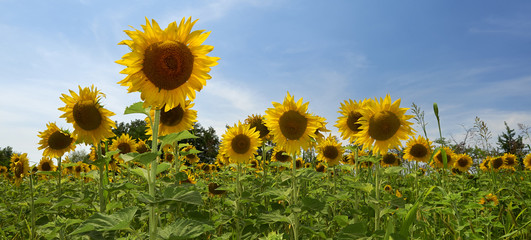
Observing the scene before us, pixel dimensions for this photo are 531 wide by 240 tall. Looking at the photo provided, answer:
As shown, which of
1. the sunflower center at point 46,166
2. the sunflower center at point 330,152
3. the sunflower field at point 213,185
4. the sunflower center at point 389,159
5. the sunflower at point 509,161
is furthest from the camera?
the sunflower at point 509,161

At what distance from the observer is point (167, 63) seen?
2740 mm

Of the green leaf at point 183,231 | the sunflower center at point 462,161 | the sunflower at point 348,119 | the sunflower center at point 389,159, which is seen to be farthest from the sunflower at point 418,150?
the green leaf at point 183,231

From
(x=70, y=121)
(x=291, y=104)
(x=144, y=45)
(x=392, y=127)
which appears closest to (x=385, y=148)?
(x=392, y=127)

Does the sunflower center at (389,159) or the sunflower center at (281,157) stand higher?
the sunflower center at (281,157)

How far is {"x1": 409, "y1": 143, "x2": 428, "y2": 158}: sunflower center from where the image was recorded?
7.62 meters

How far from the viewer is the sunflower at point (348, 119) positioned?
4757mm

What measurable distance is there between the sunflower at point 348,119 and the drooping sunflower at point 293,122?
401 millimetres

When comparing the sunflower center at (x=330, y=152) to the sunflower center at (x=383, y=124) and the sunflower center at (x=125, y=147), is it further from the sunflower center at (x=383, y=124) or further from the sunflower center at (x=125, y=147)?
the sunflower center at (x=125, y=147)

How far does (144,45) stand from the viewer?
279 centimetres

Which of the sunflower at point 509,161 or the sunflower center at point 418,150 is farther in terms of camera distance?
the sunflower at point 509,161

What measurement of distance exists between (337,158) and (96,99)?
4.70m

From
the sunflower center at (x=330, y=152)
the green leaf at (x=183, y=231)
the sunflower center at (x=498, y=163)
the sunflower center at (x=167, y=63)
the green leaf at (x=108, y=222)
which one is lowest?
the green leaf at (x=183, y=231)

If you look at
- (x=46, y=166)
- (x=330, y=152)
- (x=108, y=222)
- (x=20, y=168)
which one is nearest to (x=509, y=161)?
(x=330, y=152)

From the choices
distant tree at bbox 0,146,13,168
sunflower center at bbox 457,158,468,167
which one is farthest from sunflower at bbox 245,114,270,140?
distant tree at bbox 0,146,13,168
